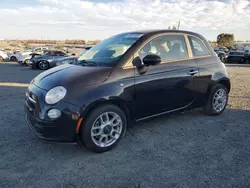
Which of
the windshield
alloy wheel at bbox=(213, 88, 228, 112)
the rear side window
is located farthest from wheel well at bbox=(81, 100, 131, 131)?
alloy wheel at bbox=(213, 88, 228, 112)

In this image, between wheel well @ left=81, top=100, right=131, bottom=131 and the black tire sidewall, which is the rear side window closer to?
the black tire sidewall

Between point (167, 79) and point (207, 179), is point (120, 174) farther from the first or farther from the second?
point (167, 79)

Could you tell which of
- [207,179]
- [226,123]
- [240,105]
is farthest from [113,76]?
[240,105]

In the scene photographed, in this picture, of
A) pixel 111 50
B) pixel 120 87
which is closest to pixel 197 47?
pixel 111 50

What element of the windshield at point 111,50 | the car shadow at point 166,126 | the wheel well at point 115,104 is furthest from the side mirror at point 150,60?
the car shadow at point 166,126

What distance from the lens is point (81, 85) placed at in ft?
10.2

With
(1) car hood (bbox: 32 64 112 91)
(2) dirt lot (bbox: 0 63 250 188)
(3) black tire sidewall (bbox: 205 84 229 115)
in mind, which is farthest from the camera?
(3) black tire sidewall (bbox: 205 84 229 115)

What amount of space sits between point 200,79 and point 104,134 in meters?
2.27

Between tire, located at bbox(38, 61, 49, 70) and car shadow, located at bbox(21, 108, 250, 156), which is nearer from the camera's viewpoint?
car shadow, located at bbox(21, 108, 250, 156)

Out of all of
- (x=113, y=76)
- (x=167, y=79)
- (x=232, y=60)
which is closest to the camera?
(x=113, y=76)

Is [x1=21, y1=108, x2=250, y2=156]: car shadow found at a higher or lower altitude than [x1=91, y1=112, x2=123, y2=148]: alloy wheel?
lower

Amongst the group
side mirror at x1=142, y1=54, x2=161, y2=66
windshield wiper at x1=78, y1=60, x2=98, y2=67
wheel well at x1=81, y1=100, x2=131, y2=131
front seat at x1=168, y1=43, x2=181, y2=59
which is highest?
front seat at x1=168, y1=43, x2=181, y2=59

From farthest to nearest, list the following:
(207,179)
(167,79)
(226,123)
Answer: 1. (226,123)
2. (167,79)
3. (207,179)

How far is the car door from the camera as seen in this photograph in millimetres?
3689
